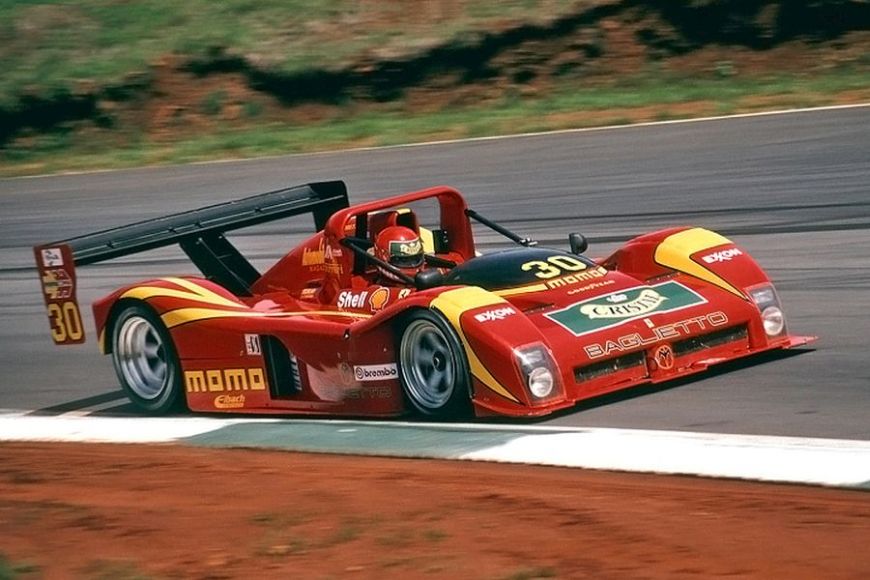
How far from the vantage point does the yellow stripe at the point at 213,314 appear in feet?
33.2

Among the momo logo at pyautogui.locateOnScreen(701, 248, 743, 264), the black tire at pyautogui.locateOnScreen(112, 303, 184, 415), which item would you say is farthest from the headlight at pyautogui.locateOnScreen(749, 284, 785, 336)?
the black tire at pyautogui.locateOnScreen(112, 303, 184, 415)

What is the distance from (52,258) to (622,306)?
3.78 m

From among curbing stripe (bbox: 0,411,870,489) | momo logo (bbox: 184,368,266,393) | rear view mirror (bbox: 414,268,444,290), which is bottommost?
curbing stripe (bbox: 0,411,870,489)

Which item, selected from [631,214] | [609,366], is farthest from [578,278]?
[631,214]

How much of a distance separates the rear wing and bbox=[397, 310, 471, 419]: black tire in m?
2.59

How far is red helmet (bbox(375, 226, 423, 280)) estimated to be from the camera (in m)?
10.3

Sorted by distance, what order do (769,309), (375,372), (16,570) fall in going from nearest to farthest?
(16,570) → (375,372) → (769,309)

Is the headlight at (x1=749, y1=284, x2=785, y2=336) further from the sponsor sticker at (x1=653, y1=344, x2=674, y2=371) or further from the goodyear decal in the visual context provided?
the sponsor sticker at (x1=653, y1=344, x2=674, y2=371)

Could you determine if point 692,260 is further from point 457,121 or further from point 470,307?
point 457,121

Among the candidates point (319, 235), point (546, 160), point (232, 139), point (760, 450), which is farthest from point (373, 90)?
point (760, 450)

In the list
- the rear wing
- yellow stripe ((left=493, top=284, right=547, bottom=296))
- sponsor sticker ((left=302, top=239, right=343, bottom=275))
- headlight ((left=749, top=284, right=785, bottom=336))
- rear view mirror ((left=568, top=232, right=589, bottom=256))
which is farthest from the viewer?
rear view mirror ((left=568, top=232, right=589, bottom=256))

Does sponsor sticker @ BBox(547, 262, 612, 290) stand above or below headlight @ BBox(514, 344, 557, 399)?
above

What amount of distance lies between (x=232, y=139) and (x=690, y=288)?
16.1m

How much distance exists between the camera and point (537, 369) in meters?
8.68
